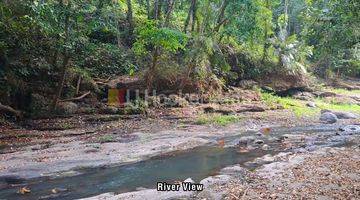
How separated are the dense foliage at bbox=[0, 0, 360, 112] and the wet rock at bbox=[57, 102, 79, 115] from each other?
49 centimetres

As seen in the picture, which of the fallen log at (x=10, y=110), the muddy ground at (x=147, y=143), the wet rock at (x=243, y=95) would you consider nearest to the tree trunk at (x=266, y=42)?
the wet rock at (x=243, y=95)

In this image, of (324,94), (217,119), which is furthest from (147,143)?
(324,94)

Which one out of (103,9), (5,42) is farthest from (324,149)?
(5,42)

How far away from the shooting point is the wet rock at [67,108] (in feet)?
62.4

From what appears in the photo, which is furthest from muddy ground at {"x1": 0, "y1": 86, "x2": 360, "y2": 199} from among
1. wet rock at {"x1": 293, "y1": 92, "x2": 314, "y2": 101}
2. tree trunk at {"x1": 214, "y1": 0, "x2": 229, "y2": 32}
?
wet rock at {"x1": 293, "y1": 92, "x2": 314, "y2": 101}

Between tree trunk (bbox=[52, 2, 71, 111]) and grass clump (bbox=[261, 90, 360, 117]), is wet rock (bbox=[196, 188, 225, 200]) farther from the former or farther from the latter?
grass clump (bbox=[261, 90, 360, 117])

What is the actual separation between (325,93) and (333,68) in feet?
41.7

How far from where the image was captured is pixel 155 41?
19297 mm

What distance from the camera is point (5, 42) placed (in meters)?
16.3

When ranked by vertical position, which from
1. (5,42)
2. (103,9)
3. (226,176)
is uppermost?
(103,9)

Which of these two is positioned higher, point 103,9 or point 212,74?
point 103,9

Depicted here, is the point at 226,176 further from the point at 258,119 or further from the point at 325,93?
the point at 325,93

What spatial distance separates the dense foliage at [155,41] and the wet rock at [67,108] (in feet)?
1.61

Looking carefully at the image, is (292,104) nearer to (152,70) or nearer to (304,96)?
(304,96)
